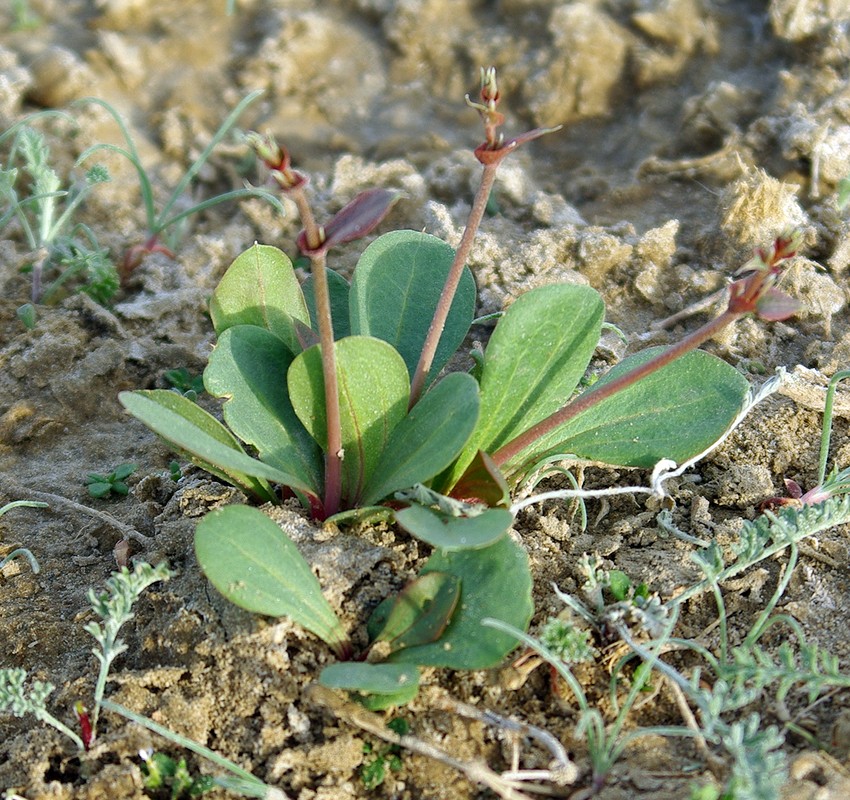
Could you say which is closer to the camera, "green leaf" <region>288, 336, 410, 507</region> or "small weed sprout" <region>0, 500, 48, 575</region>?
"green leaf" <region>288, 336, 410, 507</region>

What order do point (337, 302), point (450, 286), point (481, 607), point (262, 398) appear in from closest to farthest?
point (481, 607)
point (450, 286)
point (262, 398)
point (337, 302)

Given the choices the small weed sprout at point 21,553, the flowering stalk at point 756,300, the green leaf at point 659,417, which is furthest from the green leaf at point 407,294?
the small weed sprout at point 21,553

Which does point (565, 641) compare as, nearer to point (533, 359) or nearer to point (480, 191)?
point (533, 359)

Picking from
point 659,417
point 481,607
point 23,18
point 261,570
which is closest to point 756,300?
point 659,417

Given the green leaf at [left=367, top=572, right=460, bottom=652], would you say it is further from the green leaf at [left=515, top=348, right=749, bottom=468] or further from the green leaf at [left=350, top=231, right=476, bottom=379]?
the green leaf at [left=350, top=231, right=476, bottom=379]

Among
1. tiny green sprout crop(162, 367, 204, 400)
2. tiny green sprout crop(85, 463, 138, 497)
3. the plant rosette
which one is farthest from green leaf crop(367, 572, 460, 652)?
tiny green sprout crop(162, 367, 204, 400)

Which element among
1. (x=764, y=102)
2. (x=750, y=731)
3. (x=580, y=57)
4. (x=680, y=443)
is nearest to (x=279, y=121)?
(x=580, y=57)

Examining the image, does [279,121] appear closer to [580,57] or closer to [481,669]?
[580,57]
